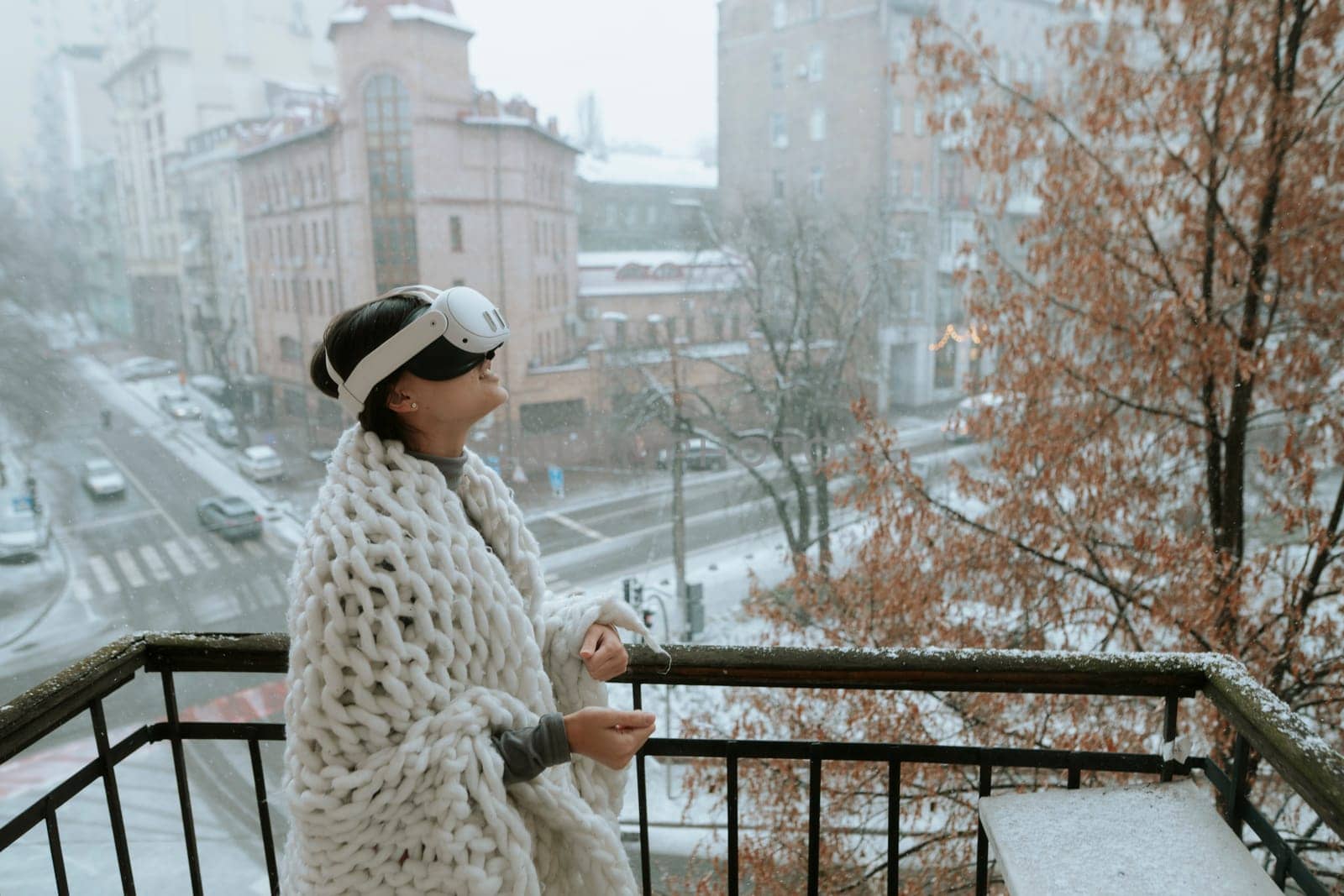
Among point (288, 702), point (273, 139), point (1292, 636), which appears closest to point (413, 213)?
point (273, 139)

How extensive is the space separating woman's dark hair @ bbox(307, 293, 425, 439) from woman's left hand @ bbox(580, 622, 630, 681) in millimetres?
337

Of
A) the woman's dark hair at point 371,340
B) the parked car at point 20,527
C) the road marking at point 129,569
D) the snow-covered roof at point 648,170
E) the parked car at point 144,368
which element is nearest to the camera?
the woman's dark hair at point 371,340

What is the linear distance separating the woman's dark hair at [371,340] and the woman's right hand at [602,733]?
1.27 ft

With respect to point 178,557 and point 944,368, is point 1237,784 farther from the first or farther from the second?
point 178,557

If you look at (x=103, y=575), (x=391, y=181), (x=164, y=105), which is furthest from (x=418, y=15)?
(x=103, y=575)

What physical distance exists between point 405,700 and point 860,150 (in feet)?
43.5

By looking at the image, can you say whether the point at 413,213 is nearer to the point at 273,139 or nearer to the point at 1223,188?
the point at 273,139

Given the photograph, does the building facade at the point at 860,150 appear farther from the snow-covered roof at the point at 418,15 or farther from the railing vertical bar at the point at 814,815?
the railing vertical bar at the point at 814,815

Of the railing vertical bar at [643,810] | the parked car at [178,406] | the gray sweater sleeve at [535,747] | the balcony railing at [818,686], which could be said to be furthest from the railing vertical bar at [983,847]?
the parked car at [178,406]

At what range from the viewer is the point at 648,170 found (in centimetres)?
1548

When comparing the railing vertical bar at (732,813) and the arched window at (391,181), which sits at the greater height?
the arched window at (391,181)

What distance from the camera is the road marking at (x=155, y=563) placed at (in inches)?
477

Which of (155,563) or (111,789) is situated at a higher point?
(111,789)

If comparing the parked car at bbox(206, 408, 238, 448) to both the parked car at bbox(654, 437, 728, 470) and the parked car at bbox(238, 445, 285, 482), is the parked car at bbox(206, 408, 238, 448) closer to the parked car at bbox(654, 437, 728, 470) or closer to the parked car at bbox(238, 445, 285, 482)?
the parked car at bbox(238, 445, 285, 482)
